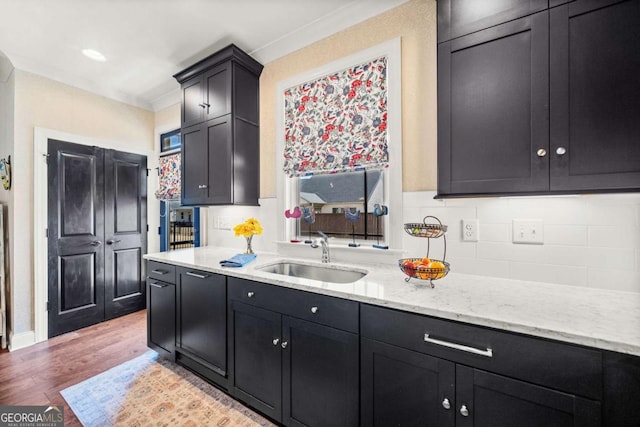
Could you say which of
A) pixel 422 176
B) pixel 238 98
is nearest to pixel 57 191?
pixel 238 98

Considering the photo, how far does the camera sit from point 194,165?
8.66 feet

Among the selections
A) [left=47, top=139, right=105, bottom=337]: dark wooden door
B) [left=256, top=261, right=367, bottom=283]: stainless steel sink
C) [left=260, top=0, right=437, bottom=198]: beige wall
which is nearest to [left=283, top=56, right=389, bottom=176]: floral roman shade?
[left=260, top=0, right=437, bottom=198]: beige wall

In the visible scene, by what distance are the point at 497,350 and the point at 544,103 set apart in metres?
1.08

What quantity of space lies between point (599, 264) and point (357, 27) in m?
2.13

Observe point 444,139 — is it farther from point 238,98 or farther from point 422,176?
point 238,98

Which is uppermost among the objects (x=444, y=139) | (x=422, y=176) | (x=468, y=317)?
(x=444, y=139)

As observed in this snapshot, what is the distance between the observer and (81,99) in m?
3.14

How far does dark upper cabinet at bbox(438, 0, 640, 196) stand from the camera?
3.56 ft

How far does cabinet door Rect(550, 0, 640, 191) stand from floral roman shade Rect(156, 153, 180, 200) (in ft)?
12.0

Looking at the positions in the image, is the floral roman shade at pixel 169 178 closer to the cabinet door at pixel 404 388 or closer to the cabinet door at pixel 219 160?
the cabinet door at pixel 219 160

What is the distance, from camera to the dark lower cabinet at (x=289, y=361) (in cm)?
134

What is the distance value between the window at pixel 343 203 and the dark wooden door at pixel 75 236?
2524mm

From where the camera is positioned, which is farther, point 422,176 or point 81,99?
point 81,99

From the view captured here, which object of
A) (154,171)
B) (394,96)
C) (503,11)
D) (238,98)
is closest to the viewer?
(503,11)
